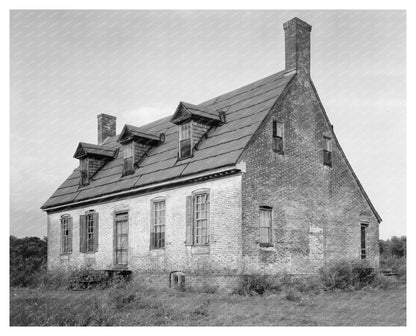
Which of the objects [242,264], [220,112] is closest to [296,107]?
[220,112]

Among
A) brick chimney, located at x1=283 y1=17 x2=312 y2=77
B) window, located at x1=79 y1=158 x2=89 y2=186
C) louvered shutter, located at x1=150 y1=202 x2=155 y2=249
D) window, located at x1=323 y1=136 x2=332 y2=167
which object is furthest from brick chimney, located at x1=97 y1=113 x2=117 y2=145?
window, located at x1=323 y1=136 x2=332 y2=167

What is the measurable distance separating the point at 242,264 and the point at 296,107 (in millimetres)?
6998

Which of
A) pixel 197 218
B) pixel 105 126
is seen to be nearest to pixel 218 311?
pixel 197 218

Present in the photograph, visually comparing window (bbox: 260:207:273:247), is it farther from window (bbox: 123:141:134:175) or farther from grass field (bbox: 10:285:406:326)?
window (bbox: 123:141:134:175)

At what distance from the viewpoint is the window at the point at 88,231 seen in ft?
83.8

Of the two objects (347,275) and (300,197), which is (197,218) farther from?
(347,275)

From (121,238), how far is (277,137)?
879 centimetres

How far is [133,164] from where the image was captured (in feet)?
78.9

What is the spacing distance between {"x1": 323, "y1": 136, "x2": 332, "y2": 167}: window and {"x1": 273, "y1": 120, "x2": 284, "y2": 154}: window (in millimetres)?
2952

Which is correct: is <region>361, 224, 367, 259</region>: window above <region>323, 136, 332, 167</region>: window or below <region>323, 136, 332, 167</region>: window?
below

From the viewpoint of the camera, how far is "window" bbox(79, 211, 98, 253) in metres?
25.5

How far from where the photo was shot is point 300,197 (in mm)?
20188

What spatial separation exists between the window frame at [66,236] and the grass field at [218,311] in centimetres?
1026
